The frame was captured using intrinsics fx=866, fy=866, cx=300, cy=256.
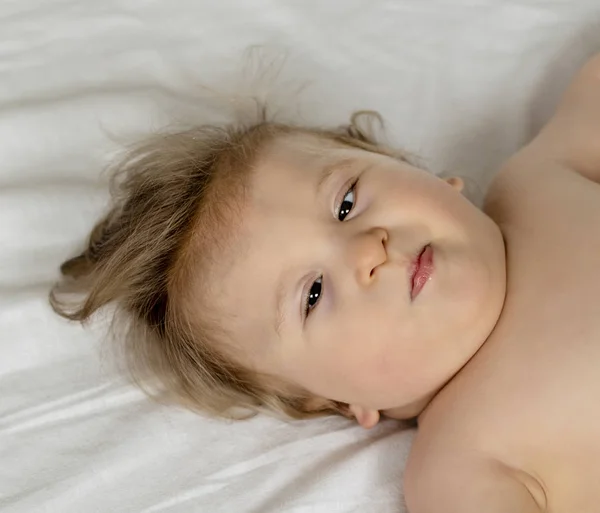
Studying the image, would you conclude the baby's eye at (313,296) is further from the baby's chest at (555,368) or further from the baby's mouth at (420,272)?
the baby's chest at (555,368)

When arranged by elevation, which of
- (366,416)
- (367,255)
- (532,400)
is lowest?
(366,416)

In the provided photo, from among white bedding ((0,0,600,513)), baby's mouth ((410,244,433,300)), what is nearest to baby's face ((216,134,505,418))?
baby's mouth ((410,244,433,300))

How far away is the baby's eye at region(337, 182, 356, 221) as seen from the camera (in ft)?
3.35

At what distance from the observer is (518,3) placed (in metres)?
1.41

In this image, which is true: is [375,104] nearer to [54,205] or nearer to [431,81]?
[431,81]

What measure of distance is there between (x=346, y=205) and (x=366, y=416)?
26cm

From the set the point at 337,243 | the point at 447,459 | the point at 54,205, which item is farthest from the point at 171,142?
the point at 447,459

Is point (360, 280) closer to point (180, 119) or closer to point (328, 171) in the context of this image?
point (328, 171)

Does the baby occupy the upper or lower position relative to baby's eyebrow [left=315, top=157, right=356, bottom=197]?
lower

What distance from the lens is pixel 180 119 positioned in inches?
52.8

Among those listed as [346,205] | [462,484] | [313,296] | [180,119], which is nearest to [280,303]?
[313,296]

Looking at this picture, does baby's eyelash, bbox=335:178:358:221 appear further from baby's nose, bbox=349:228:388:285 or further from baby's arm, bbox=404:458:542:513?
baby's arm, bbox=404:458:542:513

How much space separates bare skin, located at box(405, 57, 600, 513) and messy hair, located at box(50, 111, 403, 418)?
6.9 inches

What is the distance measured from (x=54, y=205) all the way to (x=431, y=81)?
61 cm
